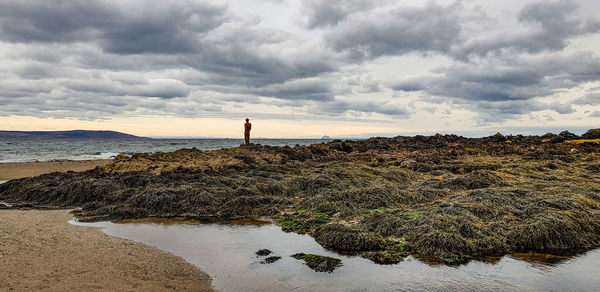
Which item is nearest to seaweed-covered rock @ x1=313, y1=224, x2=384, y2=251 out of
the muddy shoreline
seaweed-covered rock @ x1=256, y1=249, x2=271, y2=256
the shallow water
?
the muddy shoreline

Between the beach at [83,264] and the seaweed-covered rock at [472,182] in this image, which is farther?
the seaweed-covered rock at [472,182]

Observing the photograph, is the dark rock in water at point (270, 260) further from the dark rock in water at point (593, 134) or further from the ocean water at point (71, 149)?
the ocean water at point (71, 149)

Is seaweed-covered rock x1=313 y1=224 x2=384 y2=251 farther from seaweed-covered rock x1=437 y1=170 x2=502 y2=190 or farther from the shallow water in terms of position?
seaweed-covered rock x1=437 y1=170 x2=502 y2=190

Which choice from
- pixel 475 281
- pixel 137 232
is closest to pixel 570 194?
pixel 475 281

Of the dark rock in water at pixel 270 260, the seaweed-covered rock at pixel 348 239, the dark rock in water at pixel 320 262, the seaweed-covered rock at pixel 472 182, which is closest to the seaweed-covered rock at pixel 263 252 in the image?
the dark rock in water at pixel 270 260

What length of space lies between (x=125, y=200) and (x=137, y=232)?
8.94ft

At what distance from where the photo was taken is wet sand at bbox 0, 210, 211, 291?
13.8 feet

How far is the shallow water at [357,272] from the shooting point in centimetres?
441

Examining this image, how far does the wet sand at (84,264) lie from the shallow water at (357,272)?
0.36 meters

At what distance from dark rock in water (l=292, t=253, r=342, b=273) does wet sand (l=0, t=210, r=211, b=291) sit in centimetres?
138

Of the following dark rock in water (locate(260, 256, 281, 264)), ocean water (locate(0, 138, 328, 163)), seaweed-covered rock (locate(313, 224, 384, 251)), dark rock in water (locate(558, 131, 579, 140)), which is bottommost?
ocean water (locate(0, 138, 328, 163))

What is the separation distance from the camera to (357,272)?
4859mm

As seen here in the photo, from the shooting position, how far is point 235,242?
6.30 meters

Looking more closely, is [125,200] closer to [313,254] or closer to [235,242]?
[235,242]
